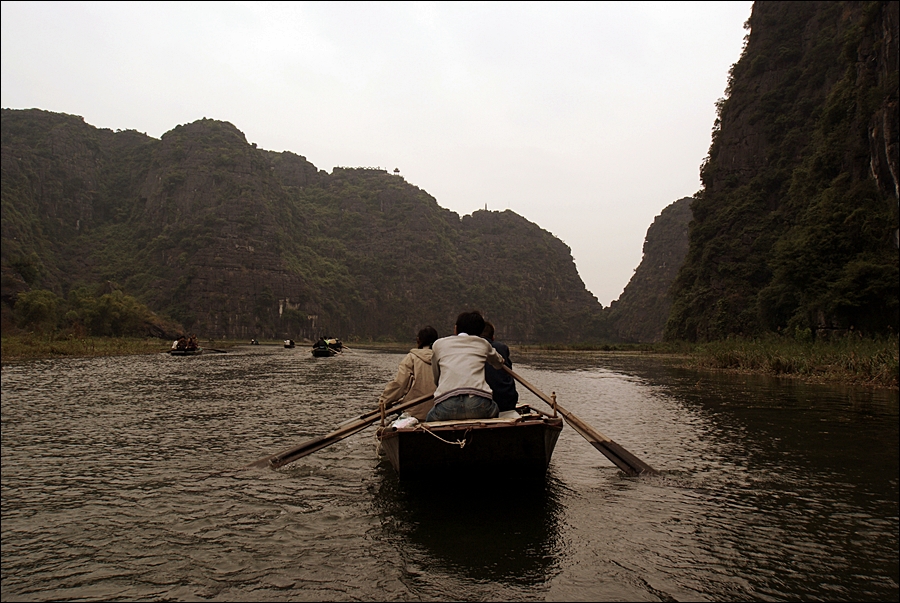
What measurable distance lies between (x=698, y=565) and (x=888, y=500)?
10.0ft

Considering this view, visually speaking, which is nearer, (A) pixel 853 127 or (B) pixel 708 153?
(A) pixel 853 127

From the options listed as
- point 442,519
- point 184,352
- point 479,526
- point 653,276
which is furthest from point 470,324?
point 653,276

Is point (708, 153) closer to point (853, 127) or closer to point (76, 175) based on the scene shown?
point (853, 127)

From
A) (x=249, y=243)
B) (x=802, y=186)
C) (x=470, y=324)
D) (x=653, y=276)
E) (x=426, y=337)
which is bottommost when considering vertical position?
(x=426, y=337)

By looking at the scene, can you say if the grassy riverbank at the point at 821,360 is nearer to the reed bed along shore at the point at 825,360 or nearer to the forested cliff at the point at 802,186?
the reed bed along shore at the point at 825,360

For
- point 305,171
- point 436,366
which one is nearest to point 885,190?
point 436,366

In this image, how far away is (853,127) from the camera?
34500mm

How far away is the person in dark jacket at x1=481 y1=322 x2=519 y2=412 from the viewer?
22.8 feet

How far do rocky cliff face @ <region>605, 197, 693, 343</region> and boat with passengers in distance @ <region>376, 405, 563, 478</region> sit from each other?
13106 cm

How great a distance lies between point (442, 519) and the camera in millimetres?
5102

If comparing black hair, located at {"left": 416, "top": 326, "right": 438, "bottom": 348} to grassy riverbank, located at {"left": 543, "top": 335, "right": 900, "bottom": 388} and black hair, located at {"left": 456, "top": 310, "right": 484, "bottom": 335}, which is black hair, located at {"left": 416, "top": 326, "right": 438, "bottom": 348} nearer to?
black hair, located at {"left": 456, "top": 310, "right": 484, "bottom": 335}

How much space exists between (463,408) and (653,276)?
158385 millimetres

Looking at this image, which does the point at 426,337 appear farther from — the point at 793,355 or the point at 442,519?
the point at 793,355

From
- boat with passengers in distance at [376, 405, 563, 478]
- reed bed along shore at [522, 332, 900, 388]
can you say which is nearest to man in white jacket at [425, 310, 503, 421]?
boat with passengers in distance at [376, 405, 563, 478]
